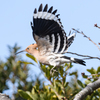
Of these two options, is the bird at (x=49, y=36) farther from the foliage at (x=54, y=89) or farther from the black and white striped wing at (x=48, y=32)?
the foliage at (x=54, y=89)

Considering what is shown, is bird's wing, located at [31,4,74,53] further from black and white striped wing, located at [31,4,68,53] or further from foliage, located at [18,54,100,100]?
foliage, located at [18,54,100,100]

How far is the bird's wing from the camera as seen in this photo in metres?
2.30

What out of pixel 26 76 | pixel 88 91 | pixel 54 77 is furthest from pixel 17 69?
pixel 88 91

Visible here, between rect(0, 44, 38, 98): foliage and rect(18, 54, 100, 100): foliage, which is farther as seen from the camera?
rect(0, 44, 38, 98): foliage

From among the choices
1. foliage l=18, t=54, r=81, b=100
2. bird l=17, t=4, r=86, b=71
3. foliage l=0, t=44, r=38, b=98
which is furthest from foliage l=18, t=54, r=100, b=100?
foliage l=0, t=44, r=38, b=98

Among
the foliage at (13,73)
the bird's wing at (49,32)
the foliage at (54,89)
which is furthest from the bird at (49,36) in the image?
the foliage at (13,73)

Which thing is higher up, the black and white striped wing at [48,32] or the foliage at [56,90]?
the black and white striped wing at [48,32]

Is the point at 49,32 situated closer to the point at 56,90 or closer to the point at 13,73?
the point at 56,90

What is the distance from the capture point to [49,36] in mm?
2373

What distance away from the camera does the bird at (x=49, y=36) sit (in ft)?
7.46

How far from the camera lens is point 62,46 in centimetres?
228

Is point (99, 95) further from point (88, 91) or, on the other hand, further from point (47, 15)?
point (47, 15)

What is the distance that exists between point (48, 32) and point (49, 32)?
0.01m

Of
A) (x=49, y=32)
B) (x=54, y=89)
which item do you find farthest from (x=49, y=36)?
(x=54, y=89)
